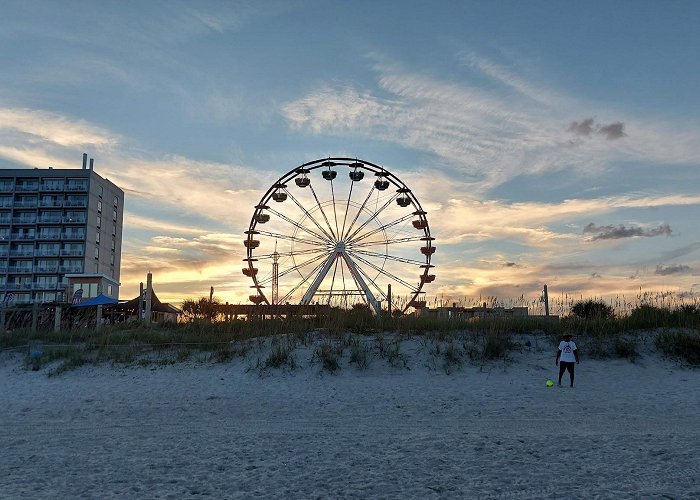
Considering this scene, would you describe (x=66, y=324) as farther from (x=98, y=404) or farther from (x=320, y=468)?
(x=320, y=468)

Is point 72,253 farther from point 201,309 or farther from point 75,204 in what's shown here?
point 201,309

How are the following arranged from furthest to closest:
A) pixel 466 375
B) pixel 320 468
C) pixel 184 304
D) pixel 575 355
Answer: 1. pixel 184 304
2. pixel 466 375
3. pixel 575 355
4. pixel 320 468

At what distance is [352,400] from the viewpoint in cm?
1254

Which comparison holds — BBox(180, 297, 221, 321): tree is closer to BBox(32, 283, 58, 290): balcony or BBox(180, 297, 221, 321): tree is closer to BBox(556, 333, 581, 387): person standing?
BBox(556, 333, 581, 387): person standing

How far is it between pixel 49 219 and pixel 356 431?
78.4 meters

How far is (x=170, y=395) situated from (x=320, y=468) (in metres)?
6.61

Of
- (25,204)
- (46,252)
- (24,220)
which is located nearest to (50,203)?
(25,204)

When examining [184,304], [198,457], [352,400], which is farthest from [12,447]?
[184,304]

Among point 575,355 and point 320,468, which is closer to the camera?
point 320,468

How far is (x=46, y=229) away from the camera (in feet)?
254

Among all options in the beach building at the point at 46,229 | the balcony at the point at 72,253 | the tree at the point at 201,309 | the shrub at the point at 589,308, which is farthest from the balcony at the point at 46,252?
the shrub at the point at 589,308

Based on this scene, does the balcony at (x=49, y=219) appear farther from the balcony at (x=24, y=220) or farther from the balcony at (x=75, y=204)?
the balcony at (x=75, y=204)

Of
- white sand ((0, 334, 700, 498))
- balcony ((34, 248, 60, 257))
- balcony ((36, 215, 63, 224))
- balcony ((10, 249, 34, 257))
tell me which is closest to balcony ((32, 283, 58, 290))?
balcony ((34, 248, 60, 257))

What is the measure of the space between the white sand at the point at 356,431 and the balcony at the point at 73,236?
65191 mm
